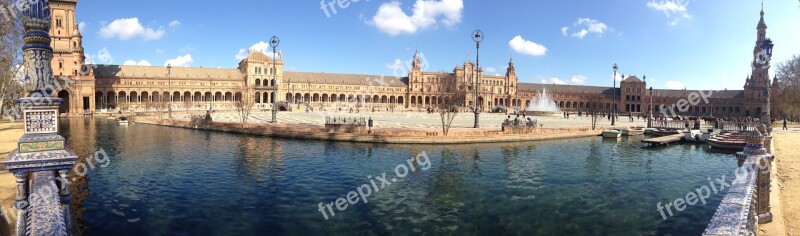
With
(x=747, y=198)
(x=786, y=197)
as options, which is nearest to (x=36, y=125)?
(x=747, y=198)

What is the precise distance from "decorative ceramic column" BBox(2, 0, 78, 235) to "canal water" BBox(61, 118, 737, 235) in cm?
450

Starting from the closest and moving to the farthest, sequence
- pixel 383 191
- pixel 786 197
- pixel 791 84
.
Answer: pixel 786 197, pixel 383 191, pixel 791 84

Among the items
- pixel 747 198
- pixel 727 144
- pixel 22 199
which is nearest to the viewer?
pixel 22 199

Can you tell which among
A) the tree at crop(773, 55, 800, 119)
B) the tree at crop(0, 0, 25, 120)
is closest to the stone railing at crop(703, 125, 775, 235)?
the tree at crop(0, 0, 25, 120)

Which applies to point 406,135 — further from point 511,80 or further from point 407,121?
point 511,80

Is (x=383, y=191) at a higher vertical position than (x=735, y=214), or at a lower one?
lower

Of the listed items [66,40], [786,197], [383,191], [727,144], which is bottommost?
[383,191]

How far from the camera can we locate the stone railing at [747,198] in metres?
5.86

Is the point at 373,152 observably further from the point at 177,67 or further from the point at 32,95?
the point at 177,67

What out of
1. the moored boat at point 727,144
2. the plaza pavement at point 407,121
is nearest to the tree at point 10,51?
the plaza pavement at point 407,121

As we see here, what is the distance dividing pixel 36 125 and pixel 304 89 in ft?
360

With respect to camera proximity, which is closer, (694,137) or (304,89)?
(694,137)

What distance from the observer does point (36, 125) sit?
613 cm

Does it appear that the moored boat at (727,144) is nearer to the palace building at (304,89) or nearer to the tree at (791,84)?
the tree at (791,84)
